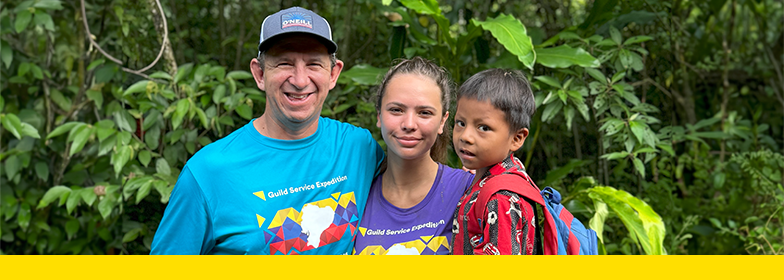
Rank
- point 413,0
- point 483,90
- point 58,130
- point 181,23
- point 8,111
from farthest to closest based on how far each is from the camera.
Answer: point 181,23, point 8,111, point 58,130, point 413,0, point 483,90

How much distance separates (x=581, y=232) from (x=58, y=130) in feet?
7.77

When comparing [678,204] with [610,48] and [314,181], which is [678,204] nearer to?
[610,48]

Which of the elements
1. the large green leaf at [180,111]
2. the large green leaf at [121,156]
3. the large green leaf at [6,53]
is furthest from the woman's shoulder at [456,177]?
the large green leaf at [6,53]

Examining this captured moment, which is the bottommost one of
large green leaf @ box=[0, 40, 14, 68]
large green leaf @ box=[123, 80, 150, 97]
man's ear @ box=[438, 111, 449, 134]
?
large green leaf @ box=[123, 80, 150, 97]

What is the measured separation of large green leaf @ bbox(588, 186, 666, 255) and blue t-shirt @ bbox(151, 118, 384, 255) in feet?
3.77

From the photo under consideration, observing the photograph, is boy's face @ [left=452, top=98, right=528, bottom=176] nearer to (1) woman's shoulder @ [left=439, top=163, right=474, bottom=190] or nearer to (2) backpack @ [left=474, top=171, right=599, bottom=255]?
(2) backpack @ [left=474, top=171, right=599, bottom=255]

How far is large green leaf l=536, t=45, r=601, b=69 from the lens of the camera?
2.50m

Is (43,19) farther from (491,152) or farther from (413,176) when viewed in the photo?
(491,152)

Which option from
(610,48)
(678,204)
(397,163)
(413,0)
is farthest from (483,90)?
(678,204)

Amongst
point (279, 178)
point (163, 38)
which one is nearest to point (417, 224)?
point (279, 178)

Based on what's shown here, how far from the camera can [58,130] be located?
282cm

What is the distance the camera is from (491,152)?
1.47 m

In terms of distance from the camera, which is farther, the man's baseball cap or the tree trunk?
the tree trunk

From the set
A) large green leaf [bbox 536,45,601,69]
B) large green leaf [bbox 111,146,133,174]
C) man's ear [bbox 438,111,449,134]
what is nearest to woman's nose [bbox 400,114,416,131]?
man's ear [bbox 438,111,449,134]
